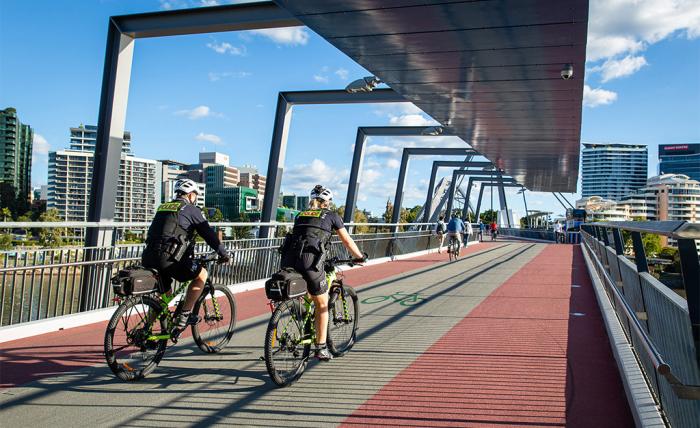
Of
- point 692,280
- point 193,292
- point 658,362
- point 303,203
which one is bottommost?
point 193,292

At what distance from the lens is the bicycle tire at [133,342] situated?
5.15 meters

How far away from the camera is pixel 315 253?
5562 millimetres

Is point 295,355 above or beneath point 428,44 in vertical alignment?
beneath

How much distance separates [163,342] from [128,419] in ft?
3.94

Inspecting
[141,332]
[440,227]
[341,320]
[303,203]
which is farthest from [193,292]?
[303,203]

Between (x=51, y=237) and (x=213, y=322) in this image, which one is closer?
(x=213, y=322)

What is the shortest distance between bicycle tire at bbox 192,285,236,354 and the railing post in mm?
4343

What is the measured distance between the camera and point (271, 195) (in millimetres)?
15977

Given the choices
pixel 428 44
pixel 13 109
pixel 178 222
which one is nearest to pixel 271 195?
pixel 428 44

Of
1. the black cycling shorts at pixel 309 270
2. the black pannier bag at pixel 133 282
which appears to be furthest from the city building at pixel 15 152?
the black cycling shorts at pixel 309 270

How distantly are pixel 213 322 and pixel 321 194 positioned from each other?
1777 millimetres

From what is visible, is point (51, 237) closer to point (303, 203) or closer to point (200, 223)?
point (200, 223)

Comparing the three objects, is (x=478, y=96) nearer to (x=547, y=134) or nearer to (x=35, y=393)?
(x=547, y=134)

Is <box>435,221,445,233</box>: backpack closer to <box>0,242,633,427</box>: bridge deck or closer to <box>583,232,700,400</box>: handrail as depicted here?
<box>0,242,633,427</box>: bridge deck
